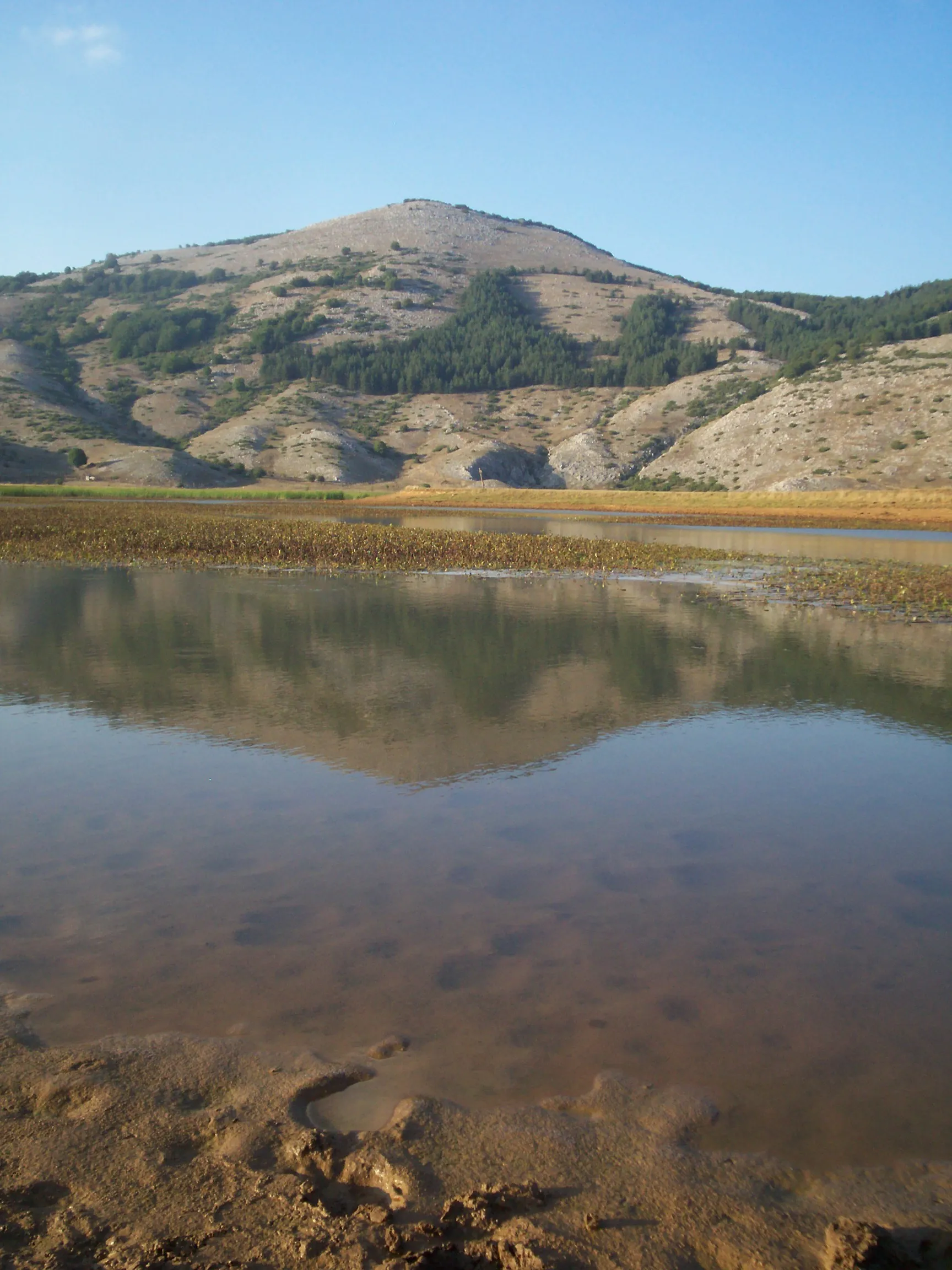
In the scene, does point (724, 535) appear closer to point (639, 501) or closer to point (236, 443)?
point (639, 501)

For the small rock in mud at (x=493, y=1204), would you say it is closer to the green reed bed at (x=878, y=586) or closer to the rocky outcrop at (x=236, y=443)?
the green reed bed at (x=878, y=586)

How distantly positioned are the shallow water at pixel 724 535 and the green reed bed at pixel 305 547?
426cm

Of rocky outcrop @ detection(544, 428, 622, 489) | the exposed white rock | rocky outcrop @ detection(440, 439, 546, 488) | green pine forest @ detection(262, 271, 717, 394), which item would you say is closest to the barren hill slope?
rocky outcrop @ detection(544, 428, 622, 489)

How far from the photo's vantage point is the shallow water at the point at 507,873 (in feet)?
17.0

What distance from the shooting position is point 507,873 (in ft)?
24.8

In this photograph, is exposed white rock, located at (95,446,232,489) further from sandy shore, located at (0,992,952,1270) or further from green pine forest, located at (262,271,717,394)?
sandy shore, located at (0,992,952,1270)

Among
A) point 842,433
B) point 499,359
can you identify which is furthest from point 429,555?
point 499,359

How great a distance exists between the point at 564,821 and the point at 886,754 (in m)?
5.14

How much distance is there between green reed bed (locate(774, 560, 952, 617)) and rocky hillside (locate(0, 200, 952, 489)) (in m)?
55.4

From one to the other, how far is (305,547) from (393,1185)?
35.1 metres

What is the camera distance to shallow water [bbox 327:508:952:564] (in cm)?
4331

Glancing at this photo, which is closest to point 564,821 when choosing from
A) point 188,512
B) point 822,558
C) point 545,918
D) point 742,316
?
point 545,918

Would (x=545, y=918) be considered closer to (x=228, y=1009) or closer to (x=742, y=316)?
(x=228, y=1009)

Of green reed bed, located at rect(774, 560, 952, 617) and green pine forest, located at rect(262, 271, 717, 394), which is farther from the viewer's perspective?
green pine forest, located at rect(262, 271, 717, 394)
